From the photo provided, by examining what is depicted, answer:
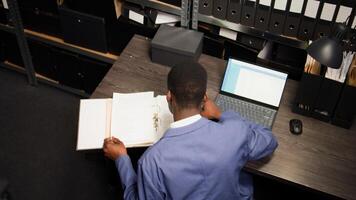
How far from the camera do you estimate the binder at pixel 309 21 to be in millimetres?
1818

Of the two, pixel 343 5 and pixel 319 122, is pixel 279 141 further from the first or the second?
pixel 343 5

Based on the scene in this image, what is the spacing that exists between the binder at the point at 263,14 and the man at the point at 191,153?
0.61 m

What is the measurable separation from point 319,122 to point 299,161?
0.25 m

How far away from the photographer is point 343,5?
175 centimetres

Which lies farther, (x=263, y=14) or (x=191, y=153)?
(x=263, y=14)

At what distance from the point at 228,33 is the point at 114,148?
0.87 m

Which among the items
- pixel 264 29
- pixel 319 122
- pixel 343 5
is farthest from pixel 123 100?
pixel 343 5

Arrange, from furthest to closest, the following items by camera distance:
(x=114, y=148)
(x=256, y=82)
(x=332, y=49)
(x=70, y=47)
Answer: (x=70, y=47)
(x=256, y=82)
(x=114, y=148)
(x=332, y=49)

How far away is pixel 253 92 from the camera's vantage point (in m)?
1.92

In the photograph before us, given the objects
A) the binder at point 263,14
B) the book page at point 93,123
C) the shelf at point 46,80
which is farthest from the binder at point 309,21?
the shelf at point 46,80

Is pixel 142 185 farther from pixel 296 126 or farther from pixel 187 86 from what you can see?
pixel 296 126

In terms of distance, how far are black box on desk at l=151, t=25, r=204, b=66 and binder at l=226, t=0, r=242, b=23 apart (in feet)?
0.54

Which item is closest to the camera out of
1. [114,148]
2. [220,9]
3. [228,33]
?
[114,148]

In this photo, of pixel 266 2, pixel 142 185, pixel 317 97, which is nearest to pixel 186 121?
pixel 142 185
